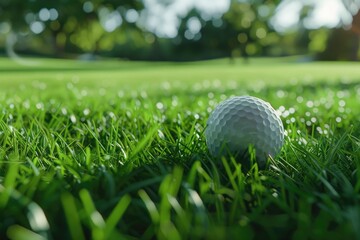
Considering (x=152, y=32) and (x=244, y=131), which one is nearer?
(x=244, y=131)

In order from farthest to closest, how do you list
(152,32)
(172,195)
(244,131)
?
(152,32) → (244,131) → (172,195)

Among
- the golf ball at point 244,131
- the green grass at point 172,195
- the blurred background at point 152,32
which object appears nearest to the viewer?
the green grass at point 172,195

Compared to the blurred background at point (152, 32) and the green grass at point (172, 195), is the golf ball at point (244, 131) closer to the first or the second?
the green grass at point (172, 195)

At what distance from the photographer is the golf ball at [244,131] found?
1.69m

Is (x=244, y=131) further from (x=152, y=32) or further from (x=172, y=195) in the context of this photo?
(x=152, y=32)

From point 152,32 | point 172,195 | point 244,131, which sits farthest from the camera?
point 152,32

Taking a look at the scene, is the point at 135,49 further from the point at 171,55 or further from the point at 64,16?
the point at 64,16

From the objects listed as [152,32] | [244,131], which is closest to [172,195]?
[244,131]

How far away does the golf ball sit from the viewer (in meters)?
1.69

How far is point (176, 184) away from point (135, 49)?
47369 mm

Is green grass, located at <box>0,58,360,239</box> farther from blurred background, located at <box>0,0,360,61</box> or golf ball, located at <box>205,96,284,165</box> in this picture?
blurred background, located at <box>0,0,360,61</box>

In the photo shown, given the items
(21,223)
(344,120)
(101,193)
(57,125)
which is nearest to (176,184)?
(101,193)

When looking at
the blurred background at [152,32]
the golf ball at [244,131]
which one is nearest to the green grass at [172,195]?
the golf ball at [244,131]

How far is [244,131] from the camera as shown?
1.70 m
